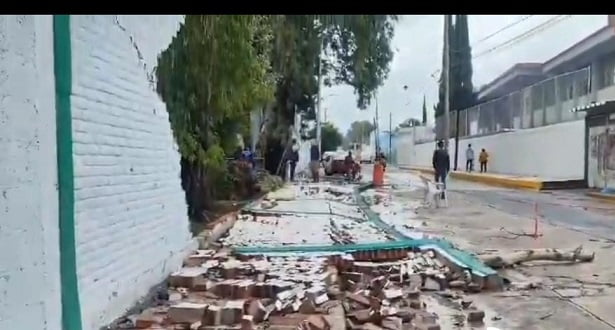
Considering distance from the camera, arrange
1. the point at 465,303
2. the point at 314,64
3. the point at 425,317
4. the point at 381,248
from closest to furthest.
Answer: the point at 425,317 < the point at 465,303 < the point at 381,248 < the point at 314,64

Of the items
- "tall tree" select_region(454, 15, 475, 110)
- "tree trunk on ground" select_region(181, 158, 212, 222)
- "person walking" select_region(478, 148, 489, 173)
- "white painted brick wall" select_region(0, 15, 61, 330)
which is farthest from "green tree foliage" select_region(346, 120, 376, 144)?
"white painted brick wall" select_region(0, 15, 61, 330)

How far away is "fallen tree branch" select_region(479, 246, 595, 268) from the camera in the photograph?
8.01 m

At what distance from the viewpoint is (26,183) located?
10.0ft

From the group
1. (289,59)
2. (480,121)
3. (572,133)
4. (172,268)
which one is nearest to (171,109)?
(172,268)

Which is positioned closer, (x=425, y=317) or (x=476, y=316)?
(x=425, y=317)

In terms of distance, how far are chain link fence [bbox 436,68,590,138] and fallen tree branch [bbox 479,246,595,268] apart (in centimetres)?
1615

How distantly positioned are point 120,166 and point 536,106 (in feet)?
82.7

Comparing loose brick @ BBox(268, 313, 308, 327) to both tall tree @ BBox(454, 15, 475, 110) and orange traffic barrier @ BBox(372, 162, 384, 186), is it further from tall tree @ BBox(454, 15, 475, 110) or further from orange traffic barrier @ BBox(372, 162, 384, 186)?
tall tree @ BBox(454, 15, 475, 110)

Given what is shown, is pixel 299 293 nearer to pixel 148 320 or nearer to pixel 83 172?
pixel 148 320

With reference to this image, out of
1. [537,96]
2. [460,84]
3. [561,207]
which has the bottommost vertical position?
[561,207]

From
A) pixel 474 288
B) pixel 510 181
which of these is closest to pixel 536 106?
pixel 510 181

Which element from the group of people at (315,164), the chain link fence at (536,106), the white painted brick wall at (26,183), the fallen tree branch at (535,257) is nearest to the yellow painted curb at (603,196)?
the chain link fence at (536,106)

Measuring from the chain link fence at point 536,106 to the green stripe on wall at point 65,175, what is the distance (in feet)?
71.9

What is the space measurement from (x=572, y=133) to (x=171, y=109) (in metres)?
19.5
